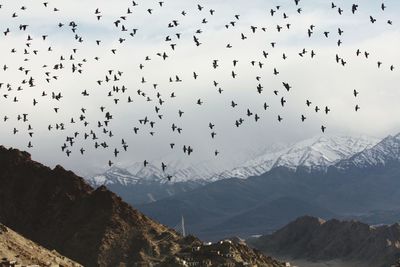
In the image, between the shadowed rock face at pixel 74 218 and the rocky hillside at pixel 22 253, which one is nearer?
the rocky hillside at pixel 22 253

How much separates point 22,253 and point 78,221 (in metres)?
48.1

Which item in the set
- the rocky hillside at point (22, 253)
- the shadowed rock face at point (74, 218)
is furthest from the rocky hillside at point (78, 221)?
the rocky hillside at point (22, 253)

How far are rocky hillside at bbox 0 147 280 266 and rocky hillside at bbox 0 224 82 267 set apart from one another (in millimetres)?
18482

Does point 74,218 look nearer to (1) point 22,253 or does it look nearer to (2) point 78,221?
(2) point 78,221

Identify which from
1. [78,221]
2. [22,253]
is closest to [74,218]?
[78,221]

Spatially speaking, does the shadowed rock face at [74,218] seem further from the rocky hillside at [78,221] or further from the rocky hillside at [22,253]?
the rocky hillside at [22,253]

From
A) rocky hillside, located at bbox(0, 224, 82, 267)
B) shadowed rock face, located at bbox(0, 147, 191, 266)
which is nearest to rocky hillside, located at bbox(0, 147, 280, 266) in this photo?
shadowed rock face, located at bbox(0, 147, 191, 266)

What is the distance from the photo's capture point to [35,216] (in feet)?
493

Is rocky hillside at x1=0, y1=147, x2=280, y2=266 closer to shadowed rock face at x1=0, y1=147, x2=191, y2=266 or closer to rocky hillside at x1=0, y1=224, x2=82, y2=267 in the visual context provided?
shadowed rock face at x1=0, y1=147, x2=191, y2=266

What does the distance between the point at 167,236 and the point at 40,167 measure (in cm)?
3775

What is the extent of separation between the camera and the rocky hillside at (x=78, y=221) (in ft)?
425

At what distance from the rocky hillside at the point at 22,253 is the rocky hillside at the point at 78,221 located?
18.5m

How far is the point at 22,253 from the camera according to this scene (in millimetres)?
95312

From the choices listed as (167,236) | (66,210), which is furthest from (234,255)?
(66,210)
